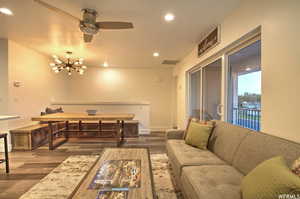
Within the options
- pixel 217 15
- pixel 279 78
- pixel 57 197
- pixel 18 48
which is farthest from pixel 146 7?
pixel 18 48

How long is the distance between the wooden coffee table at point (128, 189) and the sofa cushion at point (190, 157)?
0.38 meters

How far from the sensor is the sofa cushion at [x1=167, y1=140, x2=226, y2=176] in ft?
6.11

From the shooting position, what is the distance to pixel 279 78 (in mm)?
1568

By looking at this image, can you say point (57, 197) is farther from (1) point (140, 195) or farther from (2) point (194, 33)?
(2) point (194, 33)

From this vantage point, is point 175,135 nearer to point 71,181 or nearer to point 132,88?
point 71,181

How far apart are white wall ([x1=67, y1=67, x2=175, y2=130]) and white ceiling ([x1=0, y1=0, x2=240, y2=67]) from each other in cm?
201

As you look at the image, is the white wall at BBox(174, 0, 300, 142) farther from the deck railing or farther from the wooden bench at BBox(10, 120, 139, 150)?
the wooden bench at BBox(10, 120, 139, 150)

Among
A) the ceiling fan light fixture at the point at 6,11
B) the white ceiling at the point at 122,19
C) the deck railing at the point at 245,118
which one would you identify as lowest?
the deck railing at the point at 245,118

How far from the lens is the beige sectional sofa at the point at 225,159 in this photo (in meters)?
1.28

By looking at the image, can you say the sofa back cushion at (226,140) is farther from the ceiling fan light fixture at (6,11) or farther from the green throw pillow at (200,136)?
the ceiling fan light fixture at (6,11)

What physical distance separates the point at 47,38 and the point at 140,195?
3.73 m

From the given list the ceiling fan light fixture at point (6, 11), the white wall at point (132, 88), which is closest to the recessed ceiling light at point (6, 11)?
the ceiling fan light fixture at point (6, 11)

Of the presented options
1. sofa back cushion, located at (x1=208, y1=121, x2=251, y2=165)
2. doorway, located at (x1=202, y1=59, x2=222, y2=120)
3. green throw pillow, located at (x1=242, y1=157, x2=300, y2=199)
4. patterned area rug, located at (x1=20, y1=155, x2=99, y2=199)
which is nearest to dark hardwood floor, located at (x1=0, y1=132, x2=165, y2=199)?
patterned area rug, located at (x1=20, y1=155, x2=99, y2=199)

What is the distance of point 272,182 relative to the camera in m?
0.96
